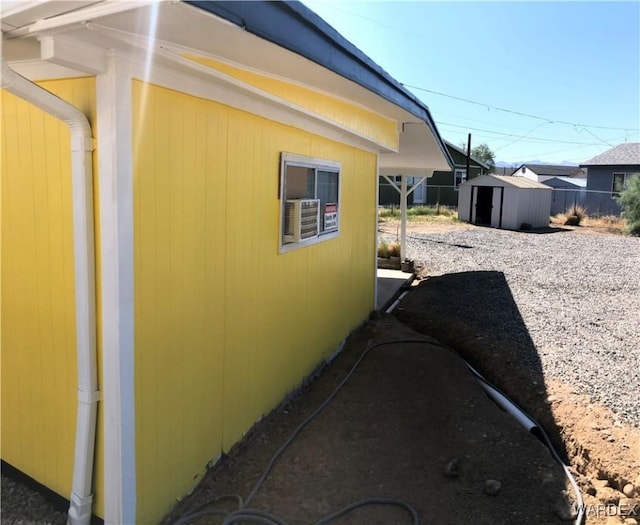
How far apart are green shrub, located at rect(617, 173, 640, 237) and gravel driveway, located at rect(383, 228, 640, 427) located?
4.78 ft

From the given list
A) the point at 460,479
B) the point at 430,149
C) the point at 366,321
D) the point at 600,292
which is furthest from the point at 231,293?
the point at 600,292

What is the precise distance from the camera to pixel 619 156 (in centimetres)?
2645

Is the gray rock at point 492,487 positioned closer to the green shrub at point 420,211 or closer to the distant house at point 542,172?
the green shrub at point 420,211

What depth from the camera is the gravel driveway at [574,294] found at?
5.16 metres

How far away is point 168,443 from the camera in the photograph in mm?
2855

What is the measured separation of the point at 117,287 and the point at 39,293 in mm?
731

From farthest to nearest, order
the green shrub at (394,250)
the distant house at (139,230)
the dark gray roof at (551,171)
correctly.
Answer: the dark gray roof at (551,171) < the green shrub at (394,250) < the distant house at (139,230)

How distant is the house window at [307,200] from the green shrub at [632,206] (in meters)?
18.5

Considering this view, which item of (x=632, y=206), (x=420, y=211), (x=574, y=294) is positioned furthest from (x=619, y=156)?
(x=574, y=294)

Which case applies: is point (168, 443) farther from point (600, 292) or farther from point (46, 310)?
point (600, 292)

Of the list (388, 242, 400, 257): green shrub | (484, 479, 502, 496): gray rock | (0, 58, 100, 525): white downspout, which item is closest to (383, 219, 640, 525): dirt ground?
(484, 479, 502, 496): gray rock

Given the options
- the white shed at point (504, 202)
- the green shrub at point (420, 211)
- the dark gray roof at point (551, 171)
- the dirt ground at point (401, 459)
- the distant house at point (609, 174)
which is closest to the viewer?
the dirt ground at point (401, 459)

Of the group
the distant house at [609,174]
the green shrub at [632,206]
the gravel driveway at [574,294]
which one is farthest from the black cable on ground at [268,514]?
the distant house at [609,174]

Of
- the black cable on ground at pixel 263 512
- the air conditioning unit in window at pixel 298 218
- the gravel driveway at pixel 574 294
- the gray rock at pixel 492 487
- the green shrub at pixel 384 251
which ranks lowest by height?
the gray rock at pixel 492 487
